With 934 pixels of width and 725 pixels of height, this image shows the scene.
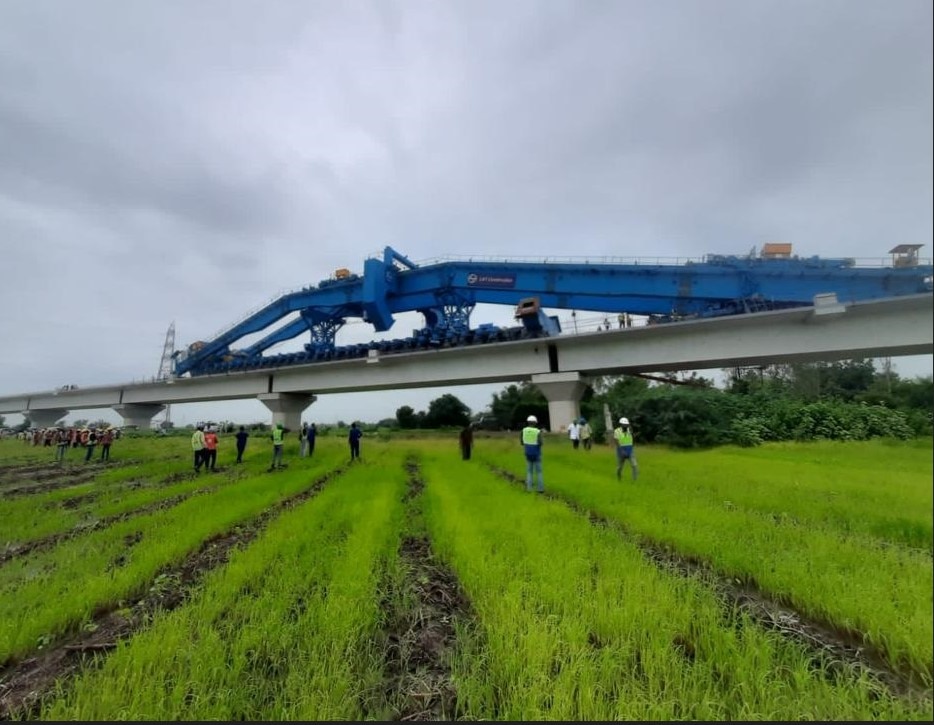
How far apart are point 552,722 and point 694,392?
346 cm

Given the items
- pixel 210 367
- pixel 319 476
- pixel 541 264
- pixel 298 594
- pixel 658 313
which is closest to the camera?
pixel 298 594

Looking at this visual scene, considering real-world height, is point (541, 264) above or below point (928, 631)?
above

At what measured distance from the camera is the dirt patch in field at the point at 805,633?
2.00m

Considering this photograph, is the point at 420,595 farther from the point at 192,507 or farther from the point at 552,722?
the point at 192,507

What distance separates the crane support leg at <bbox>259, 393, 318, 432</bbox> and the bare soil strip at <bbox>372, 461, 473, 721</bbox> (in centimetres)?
3603

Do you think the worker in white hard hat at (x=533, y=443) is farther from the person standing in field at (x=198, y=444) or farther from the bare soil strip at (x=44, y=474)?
the person standing in field at (x=198, y=444)

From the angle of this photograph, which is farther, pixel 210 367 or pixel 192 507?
pixel 210 367

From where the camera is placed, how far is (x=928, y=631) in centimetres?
118

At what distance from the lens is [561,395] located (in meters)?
24.9

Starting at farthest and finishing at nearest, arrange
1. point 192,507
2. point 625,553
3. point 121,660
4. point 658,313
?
point 658,313 < point 192,507 < point 625,553 < point 121,660

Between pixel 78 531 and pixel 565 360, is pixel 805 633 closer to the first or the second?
pixel 78 531

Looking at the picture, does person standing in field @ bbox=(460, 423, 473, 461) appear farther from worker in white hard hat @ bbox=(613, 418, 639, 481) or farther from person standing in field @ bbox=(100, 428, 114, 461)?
person standing in field @ bbox=(100, 428, 114, 461)

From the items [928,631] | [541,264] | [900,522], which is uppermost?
[541,264]

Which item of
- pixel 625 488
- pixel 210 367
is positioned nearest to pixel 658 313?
pixel 625 488
